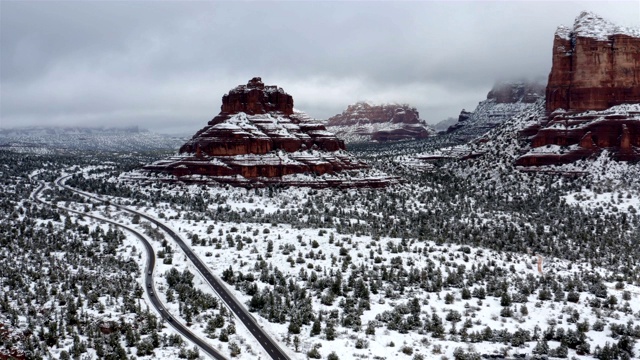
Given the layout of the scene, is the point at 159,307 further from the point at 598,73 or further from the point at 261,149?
the point at 598,73

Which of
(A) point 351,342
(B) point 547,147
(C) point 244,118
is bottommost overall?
(A) point 351,342

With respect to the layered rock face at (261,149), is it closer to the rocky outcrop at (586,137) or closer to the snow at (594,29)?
the rocky outcrop at (586,137)

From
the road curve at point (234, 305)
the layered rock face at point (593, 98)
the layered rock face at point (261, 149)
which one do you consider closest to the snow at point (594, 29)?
the layered rock face at point (593, 98)

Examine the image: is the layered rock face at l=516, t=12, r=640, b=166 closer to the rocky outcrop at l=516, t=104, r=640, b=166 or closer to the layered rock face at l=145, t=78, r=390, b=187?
the rocky outcrop at l=516, t=104, r=640, b=166

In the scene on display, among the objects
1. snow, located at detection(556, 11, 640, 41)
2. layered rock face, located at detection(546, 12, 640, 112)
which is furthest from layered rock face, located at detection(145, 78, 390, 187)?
snow, located at detection(556, 11, 640, 41)

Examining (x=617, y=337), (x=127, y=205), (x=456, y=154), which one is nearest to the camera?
(x=617, y=337)

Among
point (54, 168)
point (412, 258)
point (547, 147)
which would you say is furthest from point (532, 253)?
point (54, 168)

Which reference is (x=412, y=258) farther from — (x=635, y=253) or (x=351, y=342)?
(x=635, y=253)
